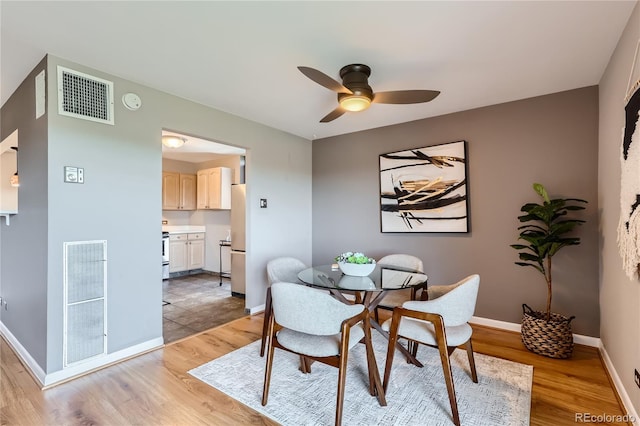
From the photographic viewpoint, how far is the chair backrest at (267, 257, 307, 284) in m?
2.78

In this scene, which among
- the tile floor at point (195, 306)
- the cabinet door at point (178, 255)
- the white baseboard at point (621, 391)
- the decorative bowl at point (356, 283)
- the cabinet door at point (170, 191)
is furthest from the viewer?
the cabinet door at point (170, 191)

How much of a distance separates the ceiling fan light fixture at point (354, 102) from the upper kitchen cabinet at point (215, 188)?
427 centimetres

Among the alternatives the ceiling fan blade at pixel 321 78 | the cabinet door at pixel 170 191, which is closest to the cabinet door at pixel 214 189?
the cabinet door at pixel 170 191

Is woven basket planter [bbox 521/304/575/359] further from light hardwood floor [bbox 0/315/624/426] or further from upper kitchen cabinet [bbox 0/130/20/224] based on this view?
upper kitchen cabinet [bbox 0/130/20/224]

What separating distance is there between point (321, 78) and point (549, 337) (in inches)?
113

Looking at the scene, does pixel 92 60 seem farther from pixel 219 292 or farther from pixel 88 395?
pixel 219 292

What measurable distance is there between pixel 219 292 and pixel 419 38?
4455 millimetres

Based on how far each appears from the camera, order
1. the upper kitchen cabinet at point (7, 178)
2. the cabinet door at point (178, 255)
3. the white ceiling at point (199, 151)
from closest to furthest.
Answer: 1. the upper kitchen cabinet at point (7, 178)
2. the white ceiling at point (199, 151)
3. the cabinet door at point (178, 255)

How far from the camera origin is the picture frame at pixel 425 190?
338 cm

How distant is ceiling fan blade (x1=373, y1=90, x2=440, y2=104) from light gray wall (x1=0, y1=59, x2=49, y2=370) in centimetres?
258

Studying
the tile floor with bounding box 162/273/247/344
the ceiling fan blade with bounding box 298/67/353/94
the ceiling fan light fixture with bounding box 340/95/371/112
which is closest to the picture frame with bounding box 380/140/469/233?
the ceiling fan light fixture with bounding box 340/95/371/112

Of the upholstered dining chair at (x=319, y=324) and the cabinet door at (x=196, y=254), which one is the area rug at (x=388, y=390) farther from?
the cabinet door at (x=196, y=254)

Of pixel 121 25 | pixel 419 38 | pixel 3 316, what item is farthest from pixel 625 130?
pixel 3 316

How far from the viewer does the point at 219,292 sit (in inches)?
190
